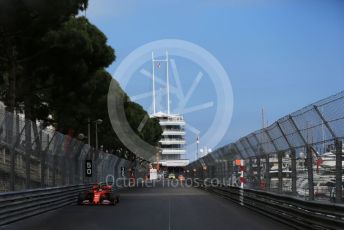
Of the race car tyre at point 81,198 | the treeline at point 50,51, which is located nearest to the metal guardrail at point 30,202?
the race car tyre at point 81,198

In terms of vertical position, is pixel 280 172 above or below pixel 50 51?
below

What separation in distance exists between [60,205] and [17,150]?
21.2ft

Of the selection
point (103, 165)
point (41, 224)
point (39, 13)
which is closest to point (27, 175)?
point (41, 224)

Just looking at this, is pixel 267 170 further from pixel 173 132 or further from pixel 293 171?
pixel 173 132

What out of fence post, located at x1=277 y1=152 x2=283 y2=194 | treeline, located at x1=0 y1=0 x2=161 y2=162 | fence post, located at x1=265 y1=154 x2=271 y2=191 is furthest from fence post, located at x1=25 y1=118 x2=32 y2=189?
fence post, located at x1=277 y1=152 x2=283 y2=194

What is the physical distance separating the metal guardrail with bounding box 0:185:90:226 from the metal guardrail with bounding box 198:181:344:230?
6.63 m

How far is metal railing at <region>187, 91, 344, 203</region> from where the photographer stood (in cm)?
1216

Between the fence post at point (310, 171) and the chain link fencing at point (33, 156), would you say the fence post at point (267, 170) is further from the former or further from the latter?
the chain link fencing at point (33, 156)

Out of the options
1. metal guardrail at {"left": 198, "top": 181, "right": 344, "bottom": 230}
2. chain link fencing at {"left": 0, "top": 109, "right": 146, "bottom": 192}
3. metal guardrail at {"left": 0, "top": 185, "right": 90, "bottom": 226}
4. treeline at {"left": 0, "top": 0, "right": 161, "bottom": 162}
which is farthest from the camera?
treeline at {"left": 0, "top": 0, "right": 161, "bottom": 162}

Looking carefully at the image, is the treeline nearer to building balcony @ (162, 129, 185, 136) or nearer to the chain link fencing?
the chain link fencing

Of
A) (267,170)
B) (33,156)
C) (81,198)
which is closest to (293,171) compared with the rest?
(267,170)

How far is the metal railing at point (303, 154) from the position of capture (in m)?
12.2

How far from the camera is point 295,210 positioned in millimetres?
14352

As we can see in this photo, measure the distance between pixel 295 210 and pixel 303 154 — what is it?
4.37 ft
